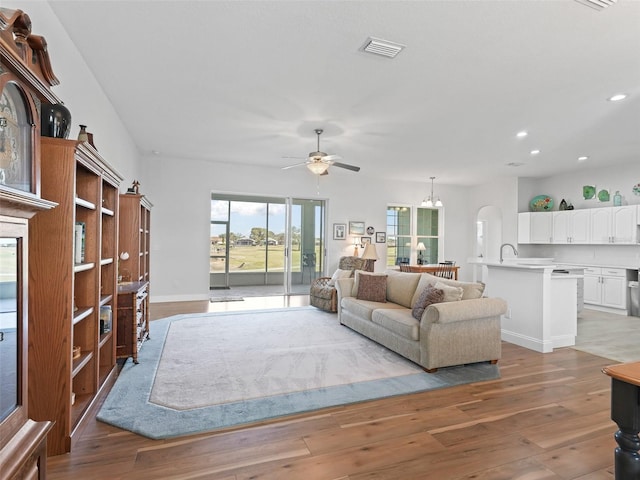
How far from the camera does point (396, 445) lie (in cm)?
217

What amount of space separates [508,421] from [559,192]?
7.41 meters

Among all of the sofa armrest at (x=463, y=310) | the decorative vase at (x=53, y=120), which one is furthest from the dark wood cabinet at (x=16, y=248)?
the sofa armrest at (x=463, y=310)

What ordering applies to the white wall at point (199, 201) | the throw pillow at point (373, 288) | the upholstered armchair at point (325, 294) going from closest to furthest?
the throw pillow at point (373, 288) → the upholstered armchair at point (325, 294) → the white wall at point (199, 201)

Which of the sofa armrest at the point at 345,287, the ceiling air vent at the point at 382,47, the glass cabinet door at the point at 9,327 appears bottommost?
the sofa armrest at the point at 345,287

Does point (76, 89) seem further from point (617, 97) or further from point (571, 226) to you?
point (571, 226)

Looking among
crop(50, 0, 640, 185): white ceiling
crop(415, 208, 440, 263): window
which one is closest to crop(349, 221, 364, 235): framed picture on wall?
crop(415, 208, 440, 263): window

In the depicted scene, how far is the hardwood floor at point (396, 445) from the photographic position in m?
1.91

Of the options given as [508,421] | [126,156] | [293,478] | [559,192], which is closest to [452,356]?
[508,421]

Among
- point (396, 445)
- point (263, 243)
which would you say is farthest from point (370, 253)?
point (396, 445)

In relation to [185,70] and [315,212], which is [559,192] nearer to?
[315,212]

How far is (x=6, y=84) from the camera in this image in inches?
47.8

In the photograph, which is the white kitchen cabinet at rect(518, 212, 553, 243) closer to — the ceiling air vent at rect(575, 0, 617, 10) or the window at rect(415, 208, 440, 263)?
the window at rect(415, 208, 440, 263)

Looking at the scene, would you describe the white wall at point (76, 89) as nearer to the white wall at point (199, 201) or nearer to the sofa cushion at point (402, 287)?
the white wall at point (199, 201)

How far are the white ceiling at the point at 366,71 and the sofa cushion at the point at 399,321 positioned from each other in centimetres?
245
